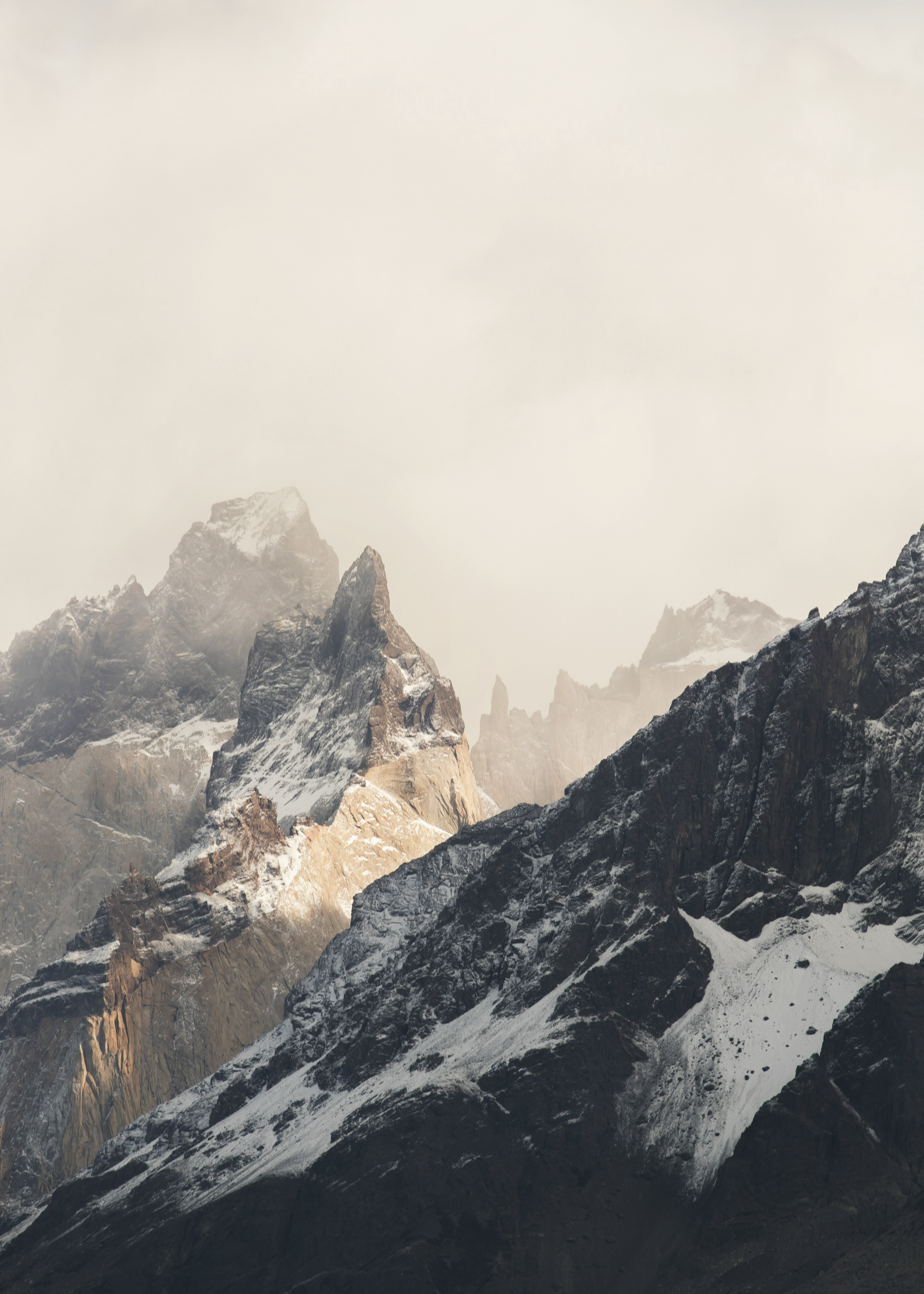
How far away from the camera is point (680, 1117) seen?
19812cm

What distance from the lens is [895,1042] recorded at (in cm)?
18875

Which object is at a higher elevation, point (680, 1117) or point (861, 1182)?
point (680, 1117)

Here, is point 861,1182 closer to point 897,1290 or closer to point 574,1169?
point 897,1290

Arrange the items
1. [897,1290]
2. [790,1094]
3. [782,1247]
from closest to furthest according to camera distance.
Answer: [897,1290]
[782,1247]
[790,1094]

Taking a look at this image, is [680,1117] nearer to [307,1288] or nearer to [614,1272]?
[614,1272]

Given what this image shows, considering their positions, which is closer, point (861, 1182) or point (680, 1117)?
point (861, 1182)

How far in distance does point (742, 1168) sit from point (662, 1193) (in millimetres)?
10996

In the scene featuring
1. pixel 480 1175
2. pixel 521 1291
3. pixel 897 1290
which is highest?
pixel 480 1175

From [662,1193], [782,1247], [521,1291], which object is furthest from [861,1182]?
[521,1291]

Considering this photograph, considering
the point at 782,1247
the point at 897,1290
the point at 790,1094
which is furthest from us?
the point at 790,1094

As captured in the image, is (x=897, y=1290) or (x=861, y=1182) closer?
(x=897, y=1290)

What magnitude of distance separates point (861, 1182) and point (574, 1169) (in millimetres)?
34980

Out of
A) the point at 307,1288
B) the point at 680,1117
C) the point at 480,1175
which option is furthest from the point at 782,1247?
the point at 307,1288

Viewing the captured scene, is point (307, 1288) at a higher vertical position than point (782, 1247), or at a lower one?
higher
